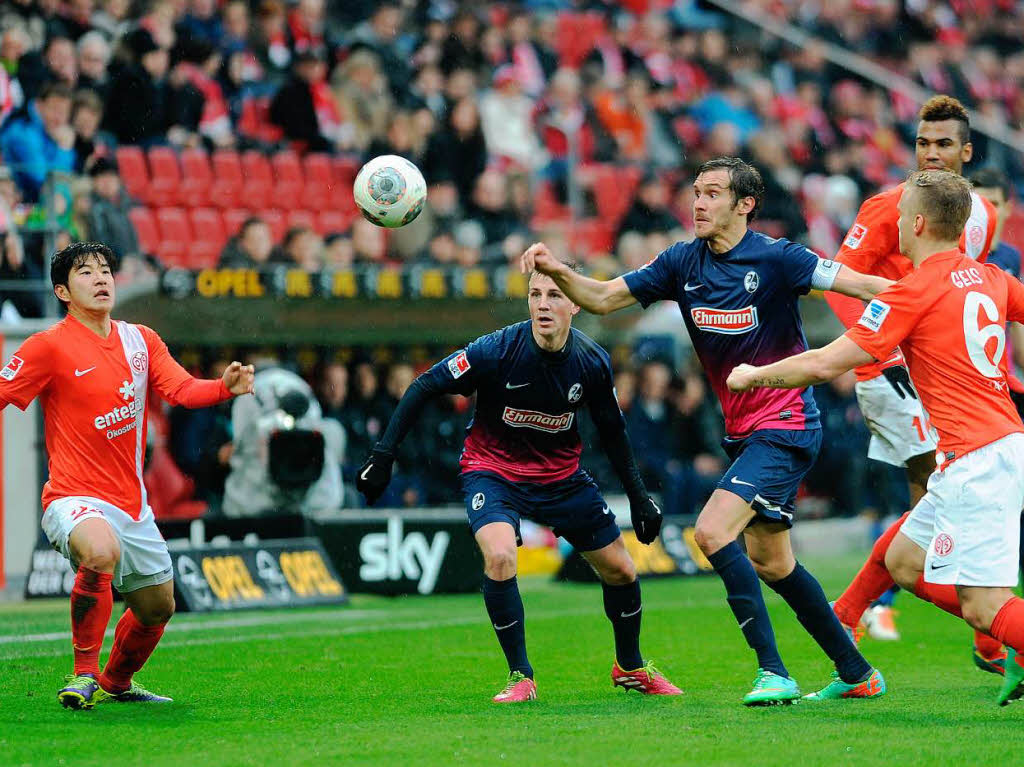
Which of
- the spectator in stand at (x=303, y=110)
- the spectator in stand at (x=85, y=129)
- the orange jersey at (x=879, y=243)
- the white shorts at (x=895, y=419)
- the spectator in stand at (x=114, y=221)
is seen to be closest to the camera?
the orange jersey at (x=879, y=243)

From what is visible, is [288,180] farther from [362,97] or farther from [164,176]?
[362,97]

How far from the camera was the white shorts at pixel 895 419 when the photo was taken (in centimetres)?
876

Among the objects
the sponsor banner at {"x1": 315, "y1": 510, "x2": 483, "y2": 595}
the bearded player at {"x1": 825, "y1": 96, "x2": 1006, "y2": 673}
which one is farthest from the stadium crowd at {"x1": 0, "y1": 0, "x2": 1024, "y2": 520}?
the bearded player at {"x1": 825, "y1": 96, "x2": 1006, "y2": 673}

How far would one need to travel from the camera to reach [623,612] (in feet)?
26.0

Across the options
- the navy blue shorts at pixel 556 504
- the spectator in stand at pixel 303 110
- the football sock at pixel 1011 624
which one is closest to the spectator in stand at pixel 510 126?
the spectator in stand at pixel 303 110

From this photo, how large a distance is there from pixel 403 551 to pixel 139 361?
630 cm

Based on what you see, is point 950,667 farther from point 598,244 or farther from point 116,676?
point 598,244

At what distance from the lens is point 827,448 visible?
61.4 ft

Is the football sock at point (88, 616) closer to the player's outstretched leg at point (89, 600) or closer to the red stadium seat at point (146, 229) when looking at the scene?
the player's outstretched leg at point (89, 600)

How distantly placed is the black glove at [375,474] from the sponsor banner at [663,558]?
24.1 feet

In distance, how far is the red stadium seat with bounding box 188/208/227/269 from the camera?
15.8 m

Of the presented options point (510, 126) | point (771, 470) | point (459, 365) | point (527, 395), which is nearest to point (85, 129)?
point (510, 126)

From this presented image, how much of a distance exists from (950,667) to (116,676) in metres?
4.54

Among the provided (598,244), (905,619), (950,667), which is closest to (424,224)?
(598,244)
